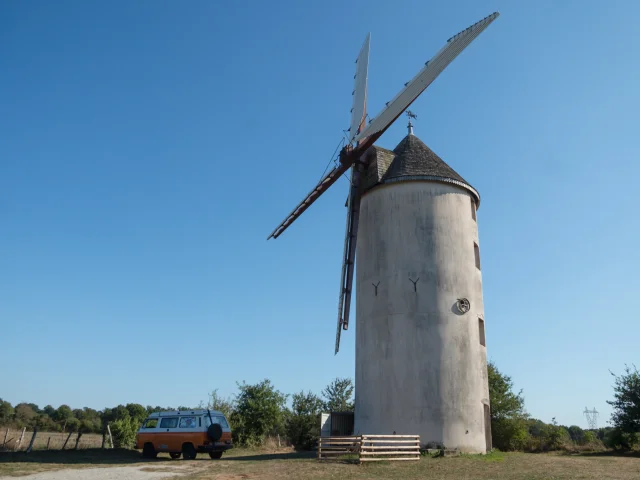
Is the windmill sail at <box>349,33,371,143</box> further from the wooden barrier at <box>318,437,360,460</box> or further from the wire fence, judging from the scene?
the wire fence

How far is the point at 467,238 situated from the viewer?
2366cm

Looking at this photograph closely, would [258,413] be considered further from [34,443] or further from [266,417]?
[34,443]

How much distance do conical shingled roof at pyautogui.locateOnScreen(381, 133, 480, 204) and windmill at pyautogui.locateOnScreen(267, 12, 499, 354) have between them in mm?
1746

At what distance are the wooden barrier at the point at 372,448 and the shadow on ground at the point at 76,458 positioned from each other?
20.8 feet

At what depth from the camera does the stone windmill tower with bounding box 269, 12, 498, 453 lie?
69.2ft

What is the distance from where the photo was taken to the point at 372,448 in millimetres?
18234

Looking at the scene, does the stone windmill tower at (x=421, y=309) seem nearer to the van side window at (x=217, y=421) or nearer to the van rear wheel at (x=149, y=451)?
the van side window at (x=217, y=421)

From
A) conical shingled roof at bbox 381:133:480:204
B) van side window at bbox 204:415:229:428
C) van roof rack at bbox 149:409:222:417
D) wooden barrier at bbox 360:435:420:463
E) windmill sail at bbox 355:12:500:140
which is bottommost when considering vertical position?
wooden barrier at bbox 360:435:420:463

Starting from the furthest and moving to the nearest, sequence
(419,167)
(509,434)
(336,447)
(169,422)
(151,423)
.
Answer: (509,434), (419,167), (151,423), (169,422), (336,447)

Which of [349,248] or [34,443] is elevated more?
[349,248]

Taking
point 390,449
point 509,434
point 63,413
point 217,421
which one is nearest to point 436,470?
point 390,449

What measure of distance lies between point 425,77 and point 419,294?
995 centimetres

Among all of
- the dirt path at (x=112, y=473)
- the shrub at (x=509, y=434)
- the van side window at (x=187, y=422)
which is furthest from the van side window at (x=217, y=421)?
the shrub at (x=509, y=434)

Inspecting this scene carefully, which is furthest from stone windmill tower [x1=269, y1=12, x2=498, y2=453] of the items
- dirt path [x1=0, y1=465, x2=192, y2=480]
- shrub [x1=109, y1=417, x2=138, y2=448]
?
shrub [x1=109, y1=417, x2=138, y2=448]
